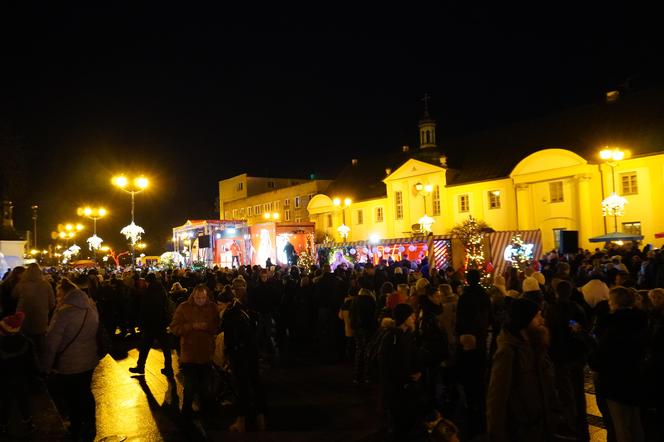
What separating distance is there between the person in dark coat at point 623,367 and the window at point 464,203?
34.2m

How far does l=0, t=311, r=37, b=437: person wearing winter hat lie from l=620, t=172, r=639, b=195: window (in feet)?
97.9

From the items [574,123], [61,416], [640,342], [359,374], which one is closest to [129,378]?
[61,416]

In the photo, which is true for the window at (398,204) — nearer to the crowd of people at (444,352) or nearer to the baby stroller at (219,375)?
the crowd of people at (444,352)

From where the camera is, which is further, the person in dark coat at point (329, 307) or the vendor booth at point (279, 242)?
the vendor booth at point (279, 242)

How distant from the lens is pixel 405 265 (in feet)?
53.2

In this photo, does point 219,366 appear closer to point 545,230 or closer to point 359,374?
point 359,374

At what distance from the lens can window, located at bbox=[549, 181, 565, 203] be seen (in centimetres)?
3244

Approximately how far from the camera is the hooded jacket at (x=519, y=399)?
12.7 feet

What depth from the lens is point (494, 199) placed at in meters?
36.8

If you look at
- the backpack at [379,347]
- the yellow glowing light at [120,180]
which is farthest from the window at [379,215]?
the backpack at [379,347]

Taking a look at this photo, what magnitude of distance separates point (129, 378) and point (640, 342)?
827 centimetres

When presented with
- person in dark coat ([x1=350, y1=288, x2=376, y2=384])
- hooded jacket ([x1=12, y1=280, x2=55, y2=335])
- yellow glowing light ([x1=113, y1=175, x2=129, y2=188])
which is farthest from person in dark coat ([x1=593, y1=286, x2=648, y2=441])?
yellow glowing light ([x1=113, y1=175, x2=129, y2=188])

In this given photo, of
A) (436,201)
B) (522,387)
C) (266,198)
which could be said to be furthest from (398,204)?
(522,387)

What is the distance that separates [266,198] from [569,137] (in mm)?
33326
